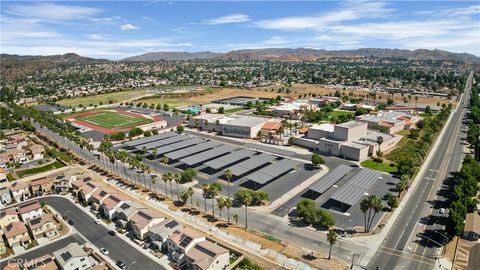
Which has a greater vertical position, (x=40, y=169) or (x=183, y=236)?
(x=183, y=236)

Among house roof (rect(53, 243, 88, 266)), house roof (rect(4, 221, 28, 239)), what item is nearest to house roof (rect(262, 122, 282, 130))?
house roof (rect(53, 243, 88, 266))

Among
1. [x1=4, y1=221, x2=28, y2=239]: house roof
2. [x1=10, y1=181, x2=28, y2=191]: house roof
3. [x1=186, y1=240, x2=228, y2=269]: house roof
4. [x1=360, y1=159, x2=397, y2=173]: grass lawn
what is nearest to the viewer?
[x1=186, y1=240, x2=228, y2=269]: house roof

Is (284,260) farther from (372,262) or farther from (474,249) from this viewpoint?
(474,249)

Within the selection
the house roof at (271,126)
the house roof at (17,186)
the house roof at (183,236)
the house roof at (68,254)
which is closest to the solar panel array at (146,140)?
the house roof at (17,186)

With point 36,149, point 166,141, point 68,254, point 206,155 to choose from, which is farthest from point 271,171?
point 36,149

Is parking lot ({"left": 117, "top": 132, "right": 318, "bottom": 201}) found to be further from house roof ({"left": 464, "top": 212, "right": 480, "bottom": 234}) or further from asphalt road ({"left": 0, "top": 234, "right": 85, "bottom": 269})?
house roof ({"left": 464, "top": 212, "right": 480, "bottom": 234})

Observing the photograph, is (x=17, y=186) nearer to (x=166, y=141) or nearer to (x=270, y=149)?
(x=166, y=141)

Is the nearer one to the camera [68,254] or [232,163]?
[68,254]
